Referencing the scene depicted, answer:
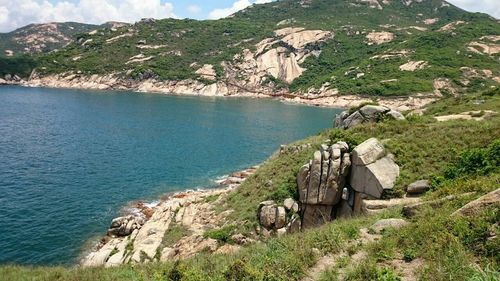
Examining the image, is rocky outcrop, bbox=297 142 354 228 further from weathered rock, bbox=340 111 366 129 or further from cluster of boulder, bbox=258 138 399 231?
weathered rock, bbox=340 111 366 129

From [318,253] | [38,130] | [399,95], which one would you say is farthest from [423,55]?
[318,253]

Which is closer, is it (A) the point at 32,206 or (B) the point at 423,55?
(A) the point at 32,206

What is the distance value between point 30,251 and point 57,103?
340 feet

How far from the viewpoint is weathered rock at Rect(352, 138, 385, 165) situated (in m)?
23.0

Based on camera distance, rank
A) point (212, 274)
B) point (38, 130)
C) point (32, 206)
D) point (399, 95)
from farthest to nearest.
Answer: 1. point (399, 95)
2. point (38, 130)
3. point (32, 206)
4. point (212, 274)

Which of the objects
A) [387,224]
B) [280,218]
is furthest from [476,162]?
[280,218]

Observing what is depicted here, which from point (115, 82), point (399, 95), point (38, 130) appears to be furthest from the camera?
point (115, 82)

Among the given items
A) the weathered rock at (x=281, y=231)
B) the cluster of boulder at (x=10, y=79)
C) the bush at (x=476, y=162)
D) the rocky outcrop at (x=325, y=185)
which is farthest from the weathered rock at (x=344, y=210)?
the cluster of boulder at (x=10, y=79)

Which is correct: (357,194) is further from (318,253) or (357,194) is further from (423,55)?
(423,55)

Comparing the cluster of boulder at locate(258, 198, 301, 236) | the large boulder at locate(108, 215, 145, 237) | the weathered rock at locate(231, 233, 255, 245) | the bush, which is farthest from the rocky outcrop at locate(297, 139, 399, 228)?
the large boulder at locate(108, 215, 145, 237)

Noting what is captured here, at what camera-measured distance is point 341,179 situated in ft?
78.6

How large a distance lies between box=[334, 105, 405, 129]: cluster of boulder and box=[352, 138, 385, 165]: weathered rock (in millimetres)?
9613

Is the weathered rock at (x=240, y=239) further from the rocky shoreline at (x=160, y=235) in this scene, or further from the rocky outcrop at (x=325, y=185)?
the rocky outcrop at (x=325, y=185)

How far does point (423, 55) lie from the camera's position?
166 meters
